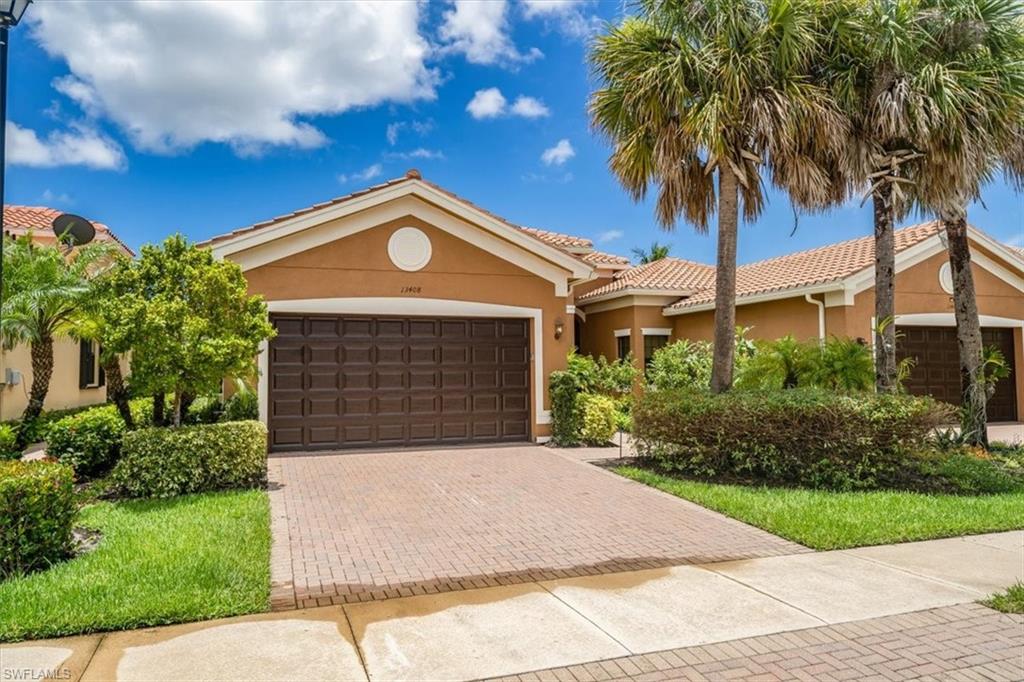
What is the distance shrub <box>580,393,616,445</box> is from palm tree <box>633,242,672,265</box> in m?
31.5

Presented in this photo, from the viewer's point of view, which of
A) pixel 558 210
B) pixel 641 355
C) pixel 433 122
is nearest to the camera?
pixel 433 122

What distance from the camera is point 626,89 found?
40.2 ft

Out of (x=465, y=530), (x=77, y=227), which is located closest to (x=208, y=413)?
(x=77, y=227)

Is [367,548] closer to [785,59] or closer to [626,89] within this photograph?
[626,89]

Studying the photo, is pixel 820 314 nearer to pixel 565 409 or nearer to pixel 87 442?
pixel 565 409

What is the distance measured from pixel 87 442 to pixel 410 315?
6.21 meters

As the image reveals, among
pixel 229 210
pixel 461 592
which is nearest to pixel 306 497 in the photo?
pixel 461 592

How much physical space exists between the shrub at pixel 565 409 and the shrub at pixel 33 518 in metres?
9.51

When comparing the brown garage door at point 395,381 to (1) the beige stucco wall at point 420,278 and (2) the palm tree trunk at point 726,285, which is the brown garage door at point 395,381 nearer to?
(1) the beige stucco wall at point 420,278

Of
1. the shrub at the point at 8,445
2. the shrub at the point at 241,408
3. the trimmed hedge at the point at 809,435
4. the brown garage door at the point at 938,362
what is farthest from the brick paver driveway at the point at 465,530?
the brown garage door at the point at 938,362

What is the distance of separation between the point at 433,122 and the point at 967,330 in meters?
14.3

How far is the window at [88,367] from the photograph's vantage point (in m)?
18.3

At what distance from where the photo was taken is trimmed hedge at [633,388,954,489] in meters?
10.2

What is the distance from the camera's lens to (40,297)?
10180mm
